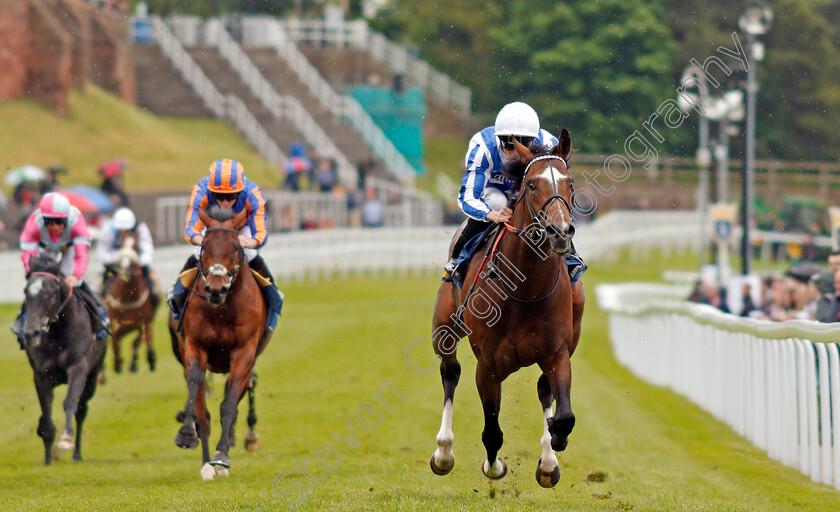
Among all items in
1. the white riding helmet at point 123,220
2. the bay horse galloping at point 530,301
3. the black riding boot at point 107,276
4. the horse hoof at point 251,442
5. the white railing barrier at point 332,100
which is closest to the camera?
the bay horse galloping at point 530,301

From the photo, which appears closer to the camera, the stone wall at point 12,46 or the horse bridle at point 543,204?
the horse bridle at point 543,204

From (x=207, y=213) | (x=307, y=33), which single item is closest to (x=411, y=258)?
(x=307, y=33)

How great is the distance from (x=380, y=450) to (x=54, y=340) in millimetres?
2978

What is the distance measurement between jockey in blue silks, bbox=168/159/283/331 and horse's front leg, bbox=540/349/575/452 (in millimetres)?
2841

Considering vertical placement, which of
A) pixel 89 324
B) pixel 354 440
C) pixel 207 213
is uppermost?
pixel 207 213

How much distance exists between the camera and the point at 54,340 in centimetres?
1028

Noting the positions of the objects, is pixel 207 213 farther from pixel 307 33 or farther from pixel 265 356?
pixel 307 33

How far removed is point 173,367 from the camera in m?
17.7

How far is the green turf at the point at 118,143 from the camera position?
33.4m

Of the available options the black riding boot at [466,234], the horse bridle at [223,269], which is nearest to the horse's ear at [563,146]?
the black riding boot at [466,234]

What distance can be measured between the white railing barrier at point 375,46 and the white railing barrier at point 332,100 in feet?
3.05

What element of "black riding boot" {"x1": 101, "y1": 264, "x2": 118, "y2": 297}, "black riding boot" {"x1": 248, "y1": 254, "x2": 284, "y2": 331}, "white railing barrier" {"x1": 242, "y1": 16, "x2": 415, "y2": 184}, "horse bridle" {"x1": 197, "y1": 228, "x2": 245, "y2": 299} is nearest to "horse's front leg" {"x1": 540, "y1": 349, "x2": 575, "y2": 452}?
"horse bridle" {"x1": 197, "y1": 228, "x2": 245, "y2": 299}

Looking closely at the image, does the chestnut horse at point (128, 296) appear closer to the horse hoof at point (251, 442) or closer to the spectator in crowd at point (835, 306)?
the horse hoof at point (251, 442)

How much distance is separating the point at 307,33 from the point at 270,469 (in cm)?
4114
